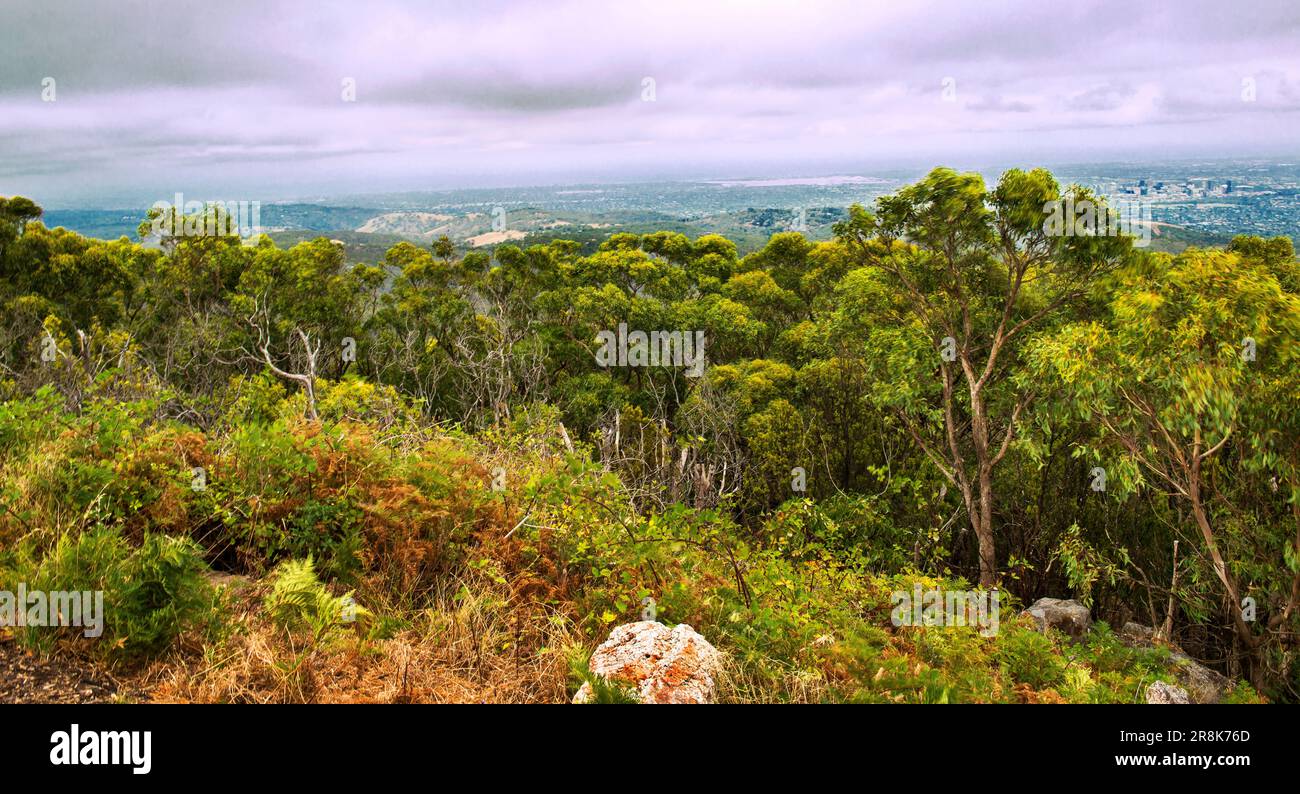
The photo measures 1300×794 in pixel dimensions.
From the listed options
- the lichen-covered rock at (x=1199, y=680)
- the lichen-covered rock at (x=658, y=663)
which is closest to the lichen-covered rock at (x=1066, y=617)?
the lichen-covered rock at (x=1199, y=680)

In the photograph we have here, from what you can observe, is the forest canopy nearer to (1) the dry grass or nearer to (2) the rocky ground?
(1) the dry grass

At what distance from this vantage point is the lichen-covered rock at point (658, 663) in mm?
3557

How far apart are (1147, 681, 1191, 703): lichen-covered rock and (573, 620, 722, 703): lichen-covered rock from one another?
4783 millimetres

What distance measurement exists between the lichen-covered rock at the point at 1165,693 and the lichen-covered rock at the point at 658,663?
4.78m

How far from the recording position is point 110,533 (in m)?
4.18

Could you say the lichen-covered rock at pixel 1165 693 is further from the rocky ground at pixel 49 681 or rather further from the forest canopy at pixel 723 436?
the rocky ground at pixel 49 681

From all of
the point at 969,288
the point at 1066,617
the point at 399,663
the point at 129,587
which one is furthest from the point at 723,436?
the point at 129,587

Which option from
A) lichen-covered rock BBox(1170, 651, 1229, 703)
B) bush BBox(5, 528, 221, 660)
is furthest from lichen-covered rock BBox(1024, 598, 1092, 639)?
bush BBox(5, 528, 221, 660)

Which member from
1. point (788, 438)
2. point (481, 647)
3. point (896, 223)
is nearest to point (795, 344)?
point (788, 438)

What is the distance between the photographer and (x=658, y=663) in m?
3.71

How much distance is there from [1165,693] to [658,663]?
5654mm

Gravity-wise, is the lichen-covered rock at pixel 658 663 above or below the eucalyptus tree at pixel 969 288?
below

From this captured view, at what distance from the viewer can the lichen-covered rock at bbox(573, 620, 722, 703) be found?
3.56 m

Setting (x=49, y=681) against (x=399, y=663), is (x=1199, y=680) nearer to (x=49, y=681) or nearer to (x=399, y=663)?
(x=399, y=663)
